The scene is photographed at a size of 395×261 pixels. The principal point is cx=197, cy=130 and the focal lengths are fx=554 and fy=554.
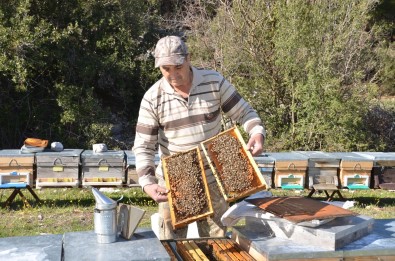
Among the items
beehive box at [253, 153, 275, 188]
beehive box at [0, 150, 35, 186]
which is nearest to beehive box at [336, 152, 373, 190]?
beehive box at [253, 153, 275, 188]

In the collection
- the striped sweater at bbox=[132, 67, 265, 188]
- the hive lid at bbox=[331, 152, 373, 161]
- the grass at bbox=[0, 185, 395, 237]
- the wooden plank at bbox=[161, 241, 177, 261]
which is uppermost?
the striped sweater at bbox=[132, 67, 265, 188]

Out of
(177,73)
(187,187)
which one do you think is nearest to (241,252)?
(187,187)

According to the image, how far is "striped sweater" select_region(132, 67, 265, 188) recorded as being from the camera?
2838mm

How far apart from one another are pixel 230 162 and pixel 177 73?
515 mm

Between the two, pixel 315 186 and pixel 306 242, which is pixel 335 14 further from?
pixel 306 242

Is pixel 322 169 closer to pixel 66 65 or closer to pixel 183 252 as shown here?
pixel 183 252

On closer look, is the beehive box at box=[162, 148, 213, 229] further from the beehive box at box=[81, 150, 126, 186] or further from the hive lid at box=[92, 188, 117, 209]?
the beehive box at box=[81, 150, 126, 186]

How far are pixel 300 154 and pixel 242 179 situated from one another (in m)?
4.58

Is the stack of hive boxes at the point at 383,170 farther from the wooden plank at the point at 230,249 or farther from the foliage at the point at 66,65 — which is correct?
the foliage at the point at 66,65

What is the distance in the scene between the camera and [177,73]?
2.72m

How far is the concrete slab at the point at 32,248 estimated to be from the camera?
203 cm

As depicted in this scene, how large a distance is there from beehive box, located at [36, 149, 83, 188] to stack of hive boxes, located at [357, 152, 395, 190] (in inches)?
145

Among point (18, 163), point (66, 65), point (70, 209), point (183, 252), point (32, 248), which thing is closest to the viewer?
point (32, 248)

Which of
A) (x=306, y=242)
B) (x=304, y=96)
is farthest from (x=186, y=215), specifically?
(x=304, y=96)
